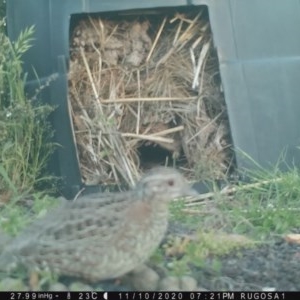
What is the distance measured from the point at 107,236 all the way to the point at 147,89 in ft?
11.5

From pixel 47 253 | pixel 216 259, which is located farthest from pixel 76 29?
pixel 47 253

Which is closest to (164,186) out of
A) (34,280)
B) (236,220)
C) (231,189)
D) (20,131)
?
(34,280)

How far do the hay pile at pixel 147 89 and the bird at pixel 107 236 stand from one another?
10.2 ft

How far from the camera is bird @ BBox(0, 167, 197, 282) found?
3.68 meters

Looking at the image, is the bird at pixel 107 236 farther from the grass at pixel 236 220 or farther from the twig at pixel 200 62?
the twig at pixel 200 62

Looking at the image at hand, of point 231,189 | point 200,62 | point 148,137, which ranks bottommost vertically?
point 231,189

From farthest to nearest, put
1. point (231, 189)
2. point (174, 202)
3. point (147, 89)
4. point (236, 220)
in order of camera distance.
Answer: point (147, 89), point (231, 189), point (174, 202), point (236, 220)

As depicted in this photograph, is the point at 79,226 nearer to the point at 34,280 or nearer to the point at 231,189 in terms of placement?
the point at 34,280

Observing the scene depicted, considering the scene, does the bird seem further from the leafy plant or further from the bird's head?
the leafy plant

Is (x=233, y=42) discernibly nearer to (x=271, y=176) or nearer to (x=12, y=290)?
(x=271, y=176)

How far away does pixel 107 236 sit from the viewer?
3689 mm

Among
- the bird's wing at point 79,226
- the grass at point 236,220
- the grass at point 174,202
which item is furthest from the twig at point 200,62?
the bird's wing at point 79,226

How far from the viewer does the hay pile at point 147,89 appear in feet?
22.7

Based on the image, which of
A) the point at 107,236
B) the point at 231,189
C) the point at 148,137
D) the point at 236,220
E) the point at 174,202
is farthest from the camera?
the point at 148,137
